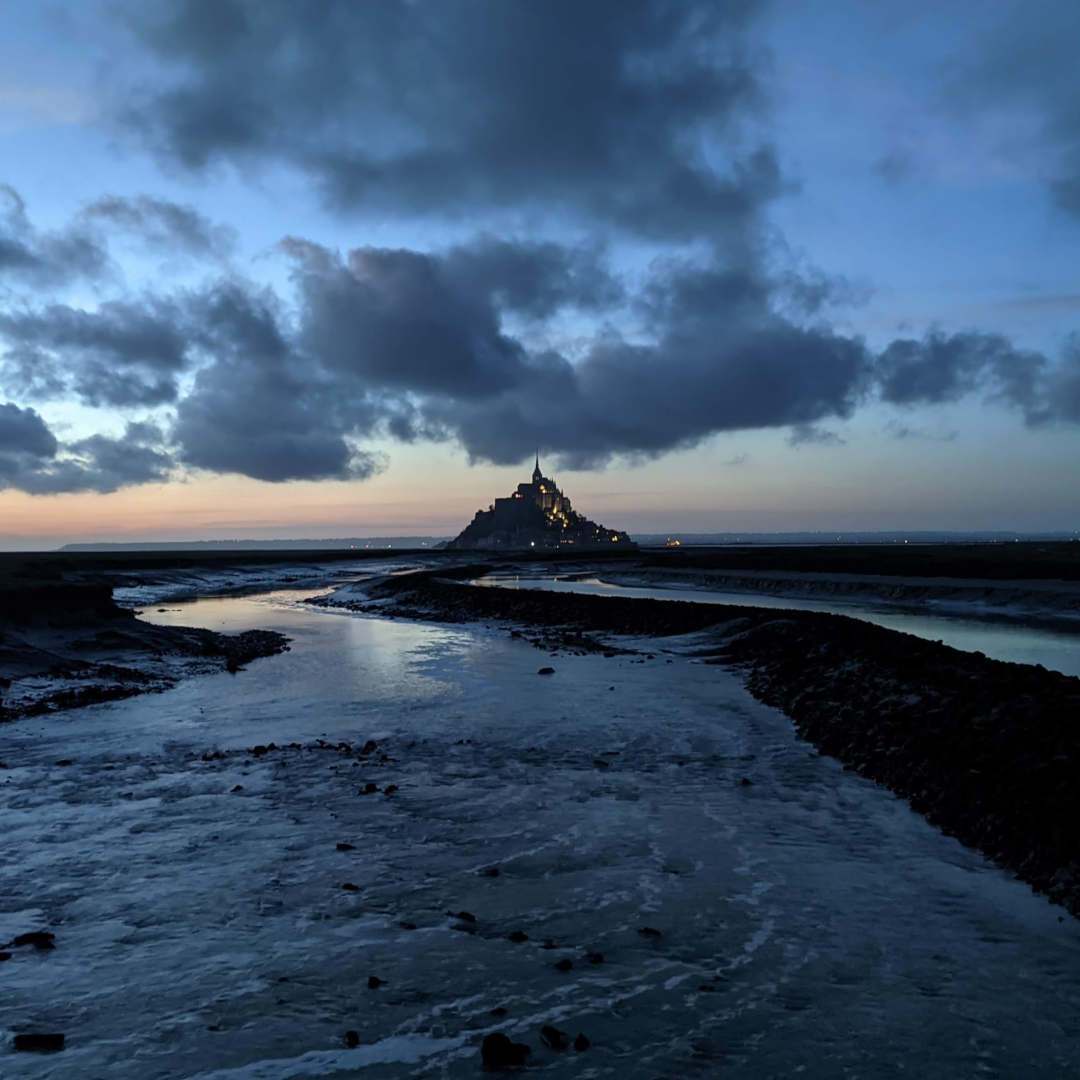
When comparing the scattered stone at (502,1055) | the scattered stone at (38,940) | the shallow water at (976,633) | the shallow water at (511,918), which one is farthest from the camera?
the shallow water at (976,633)

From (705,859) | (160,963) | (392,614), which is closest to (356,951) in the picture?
(160,963)

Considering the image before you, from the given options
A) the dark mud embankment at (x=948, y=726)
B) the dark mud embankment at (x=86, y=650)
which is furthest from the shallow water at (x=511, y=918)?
the dark mud embankment at (x=86, y=650)

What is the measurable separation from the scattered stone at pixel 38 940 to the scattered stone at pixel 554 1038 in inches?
177

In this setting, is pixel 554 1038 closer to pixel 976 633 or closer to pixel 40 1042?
pixel 40 1042

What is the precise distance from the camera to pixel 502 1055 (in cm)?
512

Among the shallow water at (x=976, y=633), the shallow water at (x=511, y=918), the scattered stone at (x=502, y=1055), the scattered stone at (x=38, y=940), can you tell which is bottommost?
the shallow water at (x=976, y=633)

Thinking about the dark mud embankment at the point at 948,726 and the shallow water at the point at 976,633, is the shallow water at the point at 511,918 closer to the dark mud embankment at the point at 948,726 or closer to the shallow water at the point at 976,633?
the dark mud embankment at the point at 948,726

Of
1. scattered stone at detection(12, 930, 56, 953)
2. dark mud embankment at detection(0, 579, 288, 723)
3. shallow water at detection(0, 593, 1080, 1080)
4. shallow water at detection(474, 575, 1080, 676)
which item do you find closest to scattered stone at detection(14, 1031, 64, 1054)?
shallow water at detection(0, 593, 1080, 1080)

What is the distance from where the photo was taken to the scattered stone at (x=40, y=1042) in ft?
17.1

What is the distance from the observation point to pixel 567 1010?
5.76 meters

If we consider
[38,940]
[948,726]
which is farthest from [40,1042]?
[948,726]

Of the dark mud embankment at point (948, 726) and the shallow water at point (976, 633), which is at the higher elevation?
the dark mud embankment at point (948, 726)

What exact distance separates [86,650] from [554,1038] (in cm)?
2563

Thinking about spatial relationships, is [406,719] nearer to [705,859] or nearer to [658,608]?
[705,859]
